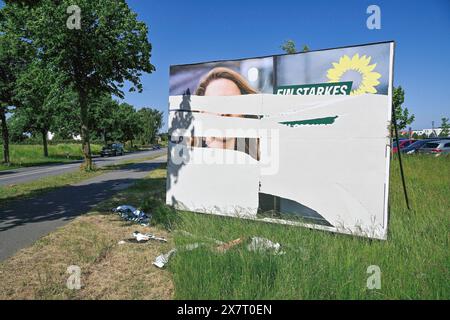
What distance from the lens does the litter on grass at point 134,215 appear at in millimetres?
6223

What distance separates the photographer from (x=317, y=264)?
3.46 meters

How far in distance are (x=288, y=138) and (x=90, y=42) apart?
13.4 meters

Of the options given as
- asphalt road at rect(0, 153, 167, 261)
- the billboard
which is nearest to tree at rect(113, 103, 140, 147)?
asphalt road at rect(0, 153, 167, 261)

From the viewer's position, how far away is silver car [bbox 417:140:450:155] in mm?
19953

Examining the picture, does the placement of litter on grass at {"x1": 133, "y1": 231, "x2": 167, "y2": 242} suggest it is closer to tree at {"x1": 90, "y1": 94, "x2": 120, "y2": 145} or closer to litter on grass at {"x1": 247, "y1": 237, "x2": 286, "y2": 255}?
litter on grass at {"x1": 247, "y1": 237, "x2": 286, "y2": 255}

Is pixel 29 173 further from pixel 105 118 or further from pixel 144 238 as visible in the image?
pixel 105 118

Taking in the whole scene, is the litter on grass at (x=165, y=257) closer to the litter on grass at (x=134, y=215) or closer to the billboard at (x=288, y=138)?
the billboard at (x=288, y=138)

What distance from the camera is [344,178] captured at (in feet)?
14.9

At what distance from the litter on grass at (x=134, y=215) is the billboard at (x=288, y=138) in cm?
63

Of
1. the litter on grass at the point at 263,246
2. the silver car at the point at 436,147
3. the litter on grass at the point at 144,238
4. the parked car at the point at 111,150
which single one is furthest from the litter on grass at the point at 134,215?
the parked car at the point at 111,150

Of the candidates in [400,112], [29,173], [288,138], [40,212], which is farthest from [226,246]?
[400,112]

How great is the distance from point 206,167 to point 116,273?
8.98 feet
